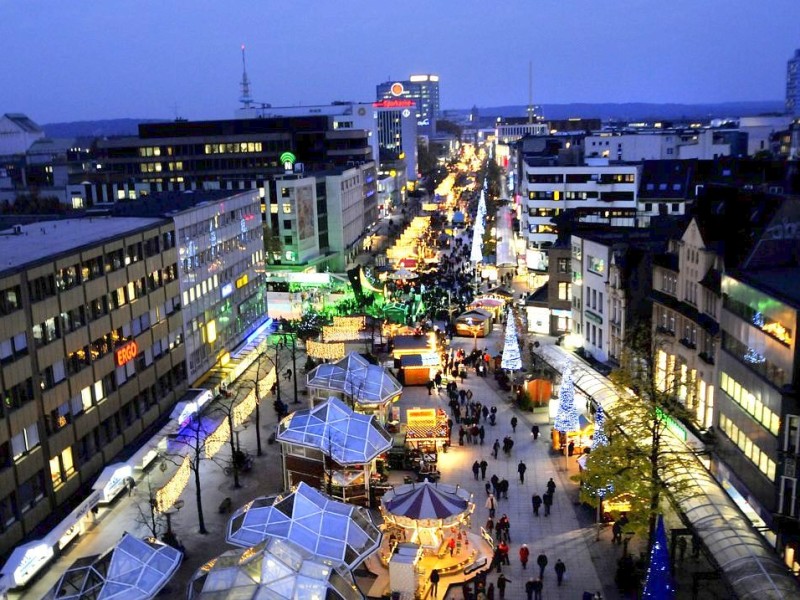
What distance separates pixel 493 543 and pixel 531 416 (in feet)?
53.1

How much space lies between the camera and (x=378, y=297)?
74188 mm

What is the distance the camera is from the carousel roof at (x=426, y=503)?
1203 inches

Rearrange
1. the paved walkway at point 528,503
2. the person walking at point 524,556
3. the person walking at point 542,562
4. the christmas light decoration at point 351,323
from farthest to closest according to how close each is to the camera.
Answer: the christmas light decoration at point 351,323 → the person walking at point 524,556 → the paved walkway at point 528,503 → the person walking at point 542,562

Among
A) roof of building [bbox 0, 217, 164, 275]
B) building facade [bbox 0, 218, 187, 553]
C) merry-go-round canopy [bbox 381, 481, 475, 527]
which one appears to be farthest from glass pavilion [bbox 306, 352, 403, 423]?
roof of building [bbox 0, 217, 164, 275]

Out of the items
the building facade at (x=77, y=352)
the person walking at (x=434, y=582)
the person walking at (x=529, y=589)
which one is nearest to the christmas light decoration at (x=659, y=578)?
the person walking at (x=529, y=589)

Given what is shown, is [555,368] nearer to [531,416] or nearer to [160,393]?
[531,416]

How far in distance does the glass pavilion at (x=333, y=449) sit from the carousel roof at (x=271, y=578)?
1092 cm

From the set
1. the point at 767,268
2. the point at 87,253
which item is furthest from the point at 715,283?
the point at 87,253

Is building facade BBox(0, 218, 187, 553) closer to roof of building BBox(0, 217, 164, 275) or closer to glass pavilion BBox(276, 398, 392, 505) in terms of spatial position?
roof of building BBox(0, 217, 164, 275)

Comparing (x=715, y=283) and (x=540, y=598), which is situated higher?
(x=715, y=283)

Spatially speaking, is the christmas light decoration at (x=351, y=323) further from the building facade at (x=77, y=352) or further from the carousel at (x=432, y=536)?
the carousel at (x=432, y=536)

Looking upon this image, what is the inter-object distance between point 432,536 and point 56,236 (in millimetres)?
26052

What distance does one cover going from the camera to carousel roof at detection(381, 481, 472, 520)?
30.5 metres

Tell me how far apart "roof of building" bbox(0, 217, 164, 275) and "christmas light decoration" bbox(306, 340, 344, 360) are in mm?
15191
